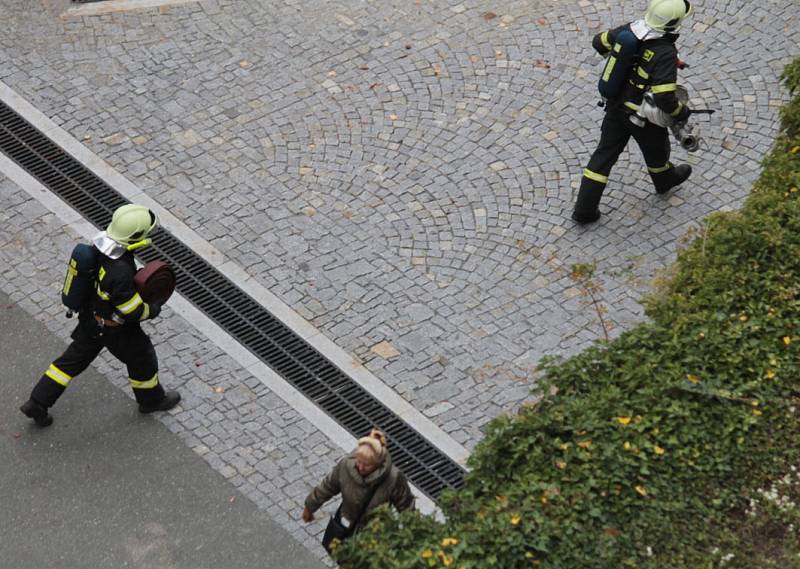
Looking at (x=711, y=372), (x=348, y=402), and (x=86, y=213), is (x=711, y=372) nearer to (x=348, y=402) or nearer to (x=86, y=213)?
(x=348, y=402)

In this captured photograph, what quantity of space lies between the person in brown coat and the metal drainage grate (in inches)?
56.0

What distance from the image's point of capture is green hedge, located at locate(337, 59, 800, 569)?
246 inches

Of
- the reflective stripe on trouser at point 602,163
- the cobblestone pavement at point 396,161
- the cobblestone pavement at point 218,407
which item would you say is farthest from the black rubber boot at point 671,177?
the cobblestone pavement at point 218,407

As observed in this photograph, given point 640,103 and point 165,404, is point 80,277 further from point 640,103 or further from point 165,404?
point 640,103

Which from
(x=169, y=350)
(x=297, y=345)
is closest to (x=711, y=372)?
(x=297, y=345)

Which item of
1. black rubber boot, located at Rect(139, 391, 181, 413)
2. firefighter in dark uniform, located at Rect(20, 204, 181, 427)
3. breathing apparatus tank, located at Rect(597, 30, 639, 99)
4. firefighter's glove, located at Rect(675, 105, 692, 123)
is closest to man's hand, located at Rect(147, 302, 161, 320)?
firefighter in dark uniform, located at Rect(20, 204, 181, 427)

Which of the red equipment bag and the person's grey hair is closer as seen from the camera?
the person's grey hair

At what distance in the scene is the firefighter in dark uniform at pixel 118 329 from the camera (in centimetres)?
814

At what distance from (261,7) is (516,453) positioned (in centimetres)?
679

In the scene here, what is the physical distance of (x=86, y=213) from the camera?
34.2ft

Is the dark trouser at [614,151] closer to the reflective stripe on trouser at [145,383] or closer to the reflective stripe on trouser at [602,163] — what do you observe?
the reflective stripe on trouser at [602,163]

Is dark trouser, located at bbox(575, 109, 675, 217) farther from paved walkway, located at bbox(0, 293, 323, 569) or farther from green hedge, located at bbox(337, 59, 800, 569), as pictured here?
paved walkway, located at bbox(0, 293, 323, 569)

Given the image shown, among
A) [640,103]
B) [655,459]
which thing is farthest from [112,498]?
[640,103]

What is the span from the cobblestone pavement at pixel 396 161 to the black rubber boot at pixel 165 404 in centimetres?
12
